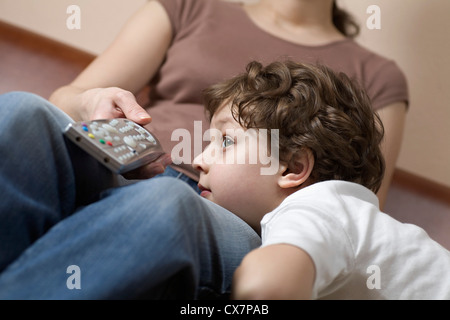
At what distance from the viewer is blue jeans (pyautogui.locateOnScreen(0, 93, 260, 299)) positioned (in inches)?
17.3

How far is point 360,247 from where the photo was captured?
54cm

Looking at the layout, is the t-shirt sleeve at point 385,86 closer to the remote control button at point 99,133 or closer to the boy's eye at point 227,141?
the boy's eye at point 227,141

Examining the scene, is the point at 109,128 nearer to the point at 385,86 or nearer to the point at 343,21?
the point at 385,86

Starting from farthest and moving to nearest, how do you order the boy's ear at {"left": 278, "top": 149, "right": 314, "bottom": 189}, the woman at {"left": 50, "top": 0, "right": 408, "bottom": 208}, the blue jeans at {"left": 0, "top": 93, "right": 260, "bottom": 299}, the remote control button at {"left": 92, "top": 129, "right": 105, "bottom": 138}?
the woman at {"left": 50, "top": 0, "right": 408, "bottom": 208}, the boy's ear at {"left": 278, "top": 149, "right": 314, "bottom": 189}, the remote control button at {"left": 92, "top": 129, "right": 105, "bottom": 138}, the blue jeans at {"left": 0, "top": 93, "right": 260, "bottom": 299}

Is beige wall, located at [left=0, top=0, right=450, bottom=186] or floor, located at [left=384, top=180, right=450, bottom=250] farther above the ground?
beige wall, located at [left=0, top=0, right=450, bottom=186]

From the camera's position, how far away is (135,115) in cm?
71

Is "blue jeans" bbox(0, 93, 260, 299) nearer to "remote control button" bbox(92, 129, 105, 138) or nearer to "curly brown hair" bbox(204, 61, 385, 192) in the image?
"remote control button" bbox(92, 129, 105, 138)

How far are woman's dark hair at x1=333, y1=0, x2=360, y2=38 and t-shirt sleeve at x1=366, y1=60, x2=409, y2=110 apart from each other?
17 cm

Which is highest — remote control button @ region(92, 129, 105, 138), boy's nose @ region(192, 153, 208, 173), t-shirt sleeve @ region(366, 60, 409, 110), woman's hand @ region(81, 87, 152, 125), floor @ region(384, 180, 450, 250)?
remote control button @ region(92, 129, 105, 138)

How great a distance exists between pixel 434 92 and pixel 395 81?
0.69ft

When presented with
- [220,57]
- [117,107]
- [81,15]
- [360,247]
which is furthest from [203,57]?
[360,247]

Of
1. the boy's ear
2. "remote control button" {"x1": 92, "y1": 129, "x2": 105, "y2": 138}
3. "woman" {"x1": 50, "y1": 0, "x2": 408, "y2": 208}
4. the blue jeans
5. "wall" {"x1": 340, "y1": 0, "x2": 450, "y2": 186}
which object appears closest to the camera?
the blue jeans

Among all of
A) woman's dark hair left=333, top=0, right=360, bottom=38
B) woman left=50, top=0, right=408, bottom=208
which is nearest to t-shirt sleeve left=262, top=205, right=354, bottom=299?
woman left=50, top=0, right=408, bottom=208

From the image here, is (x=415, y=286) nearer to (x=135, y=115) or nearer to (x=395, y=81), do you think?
(x=135, y=115)
